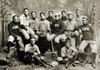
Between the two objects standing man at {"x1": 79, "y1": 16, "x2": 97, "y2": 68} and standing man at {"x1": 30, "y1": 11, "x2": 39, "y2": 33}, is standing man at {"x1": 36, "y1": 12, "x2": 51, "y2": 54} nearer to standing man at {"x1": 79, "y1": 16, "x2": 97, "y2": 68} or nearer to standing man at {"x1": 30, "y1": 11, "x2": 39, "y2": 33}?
standing man at {"x1": 30, "y1": 11, "x2": 39, "y2": 33}

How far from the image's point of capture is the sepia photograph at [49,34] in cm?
893

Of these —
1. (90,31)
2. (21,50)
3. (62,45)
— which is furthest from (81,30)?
(21,50)

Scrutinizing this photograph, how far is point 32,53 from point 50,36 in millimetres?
917

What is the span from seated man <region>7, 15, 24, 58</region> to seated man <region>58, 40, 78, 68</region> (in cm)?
143

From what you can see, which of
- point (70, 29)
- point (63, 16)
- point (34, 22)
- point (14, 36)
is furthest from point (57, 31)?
point (14, 36)

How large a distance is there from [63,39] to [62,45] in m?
0.24

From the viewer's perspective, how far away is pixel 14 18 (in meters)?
9.05

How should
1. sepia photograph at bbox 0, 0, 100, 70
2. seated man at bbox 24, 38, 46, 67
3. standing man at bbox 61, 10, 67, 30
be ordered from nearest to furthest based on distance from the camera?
seated man at bbox 24, 38, 46, 67, sepia photograph at bbox 0, 0, 100, 70, standing man at bbox 61, 10, 67, 30

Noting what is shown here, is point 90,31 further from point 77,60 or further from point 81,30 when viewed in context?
point 77,60

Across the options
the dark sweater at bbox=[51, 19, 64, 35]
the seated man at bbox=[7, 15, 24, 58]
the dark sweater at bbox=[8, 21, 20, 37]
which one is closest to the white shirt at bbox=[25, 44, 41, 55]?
the seated man at bbox=[7, 15, 24, 58]

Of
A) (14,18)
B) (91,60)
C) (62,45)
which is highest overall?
(14,18)

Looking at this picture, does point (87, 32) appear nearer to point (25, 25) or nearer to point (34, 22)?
point (34, 22)

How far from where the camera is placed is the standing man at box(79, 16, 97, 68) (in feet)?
30.4

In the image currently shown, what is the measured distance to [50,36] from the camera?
9.13 metres
